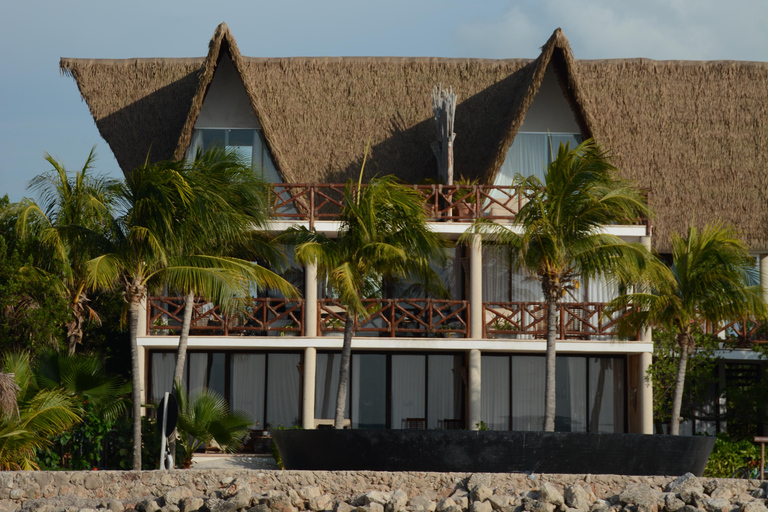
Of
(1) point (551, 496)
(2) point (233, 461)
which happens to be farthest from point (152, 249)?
(1) point (551, 496)

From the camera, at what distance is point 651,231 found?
20172 mm

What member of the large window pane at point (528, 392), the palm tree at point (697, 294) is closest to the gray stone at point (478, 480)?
the palm tree at point (697, 294)

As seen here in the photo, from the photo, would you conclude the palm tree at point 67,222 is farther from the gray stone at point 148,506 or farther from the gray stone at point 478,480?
the gray stone at point 478,480

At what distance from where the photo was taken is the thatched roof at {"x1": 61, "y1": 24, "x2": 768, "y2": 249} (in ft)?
68.7

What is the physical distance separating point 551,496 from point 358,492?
2426 millimetres

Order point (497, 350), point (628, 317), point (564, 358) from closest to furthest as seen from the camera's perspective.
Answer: point (628, 317)
point (497, 350)
point (564, 358)

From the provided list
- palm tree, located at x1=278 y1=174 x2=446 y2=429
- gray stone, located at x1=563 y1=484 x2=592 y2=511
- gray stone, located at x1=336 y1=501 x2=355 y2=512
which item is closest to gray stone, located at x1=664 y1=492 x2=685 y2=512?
gray stone, located at x1=563 y1=484 x2=592 y2=511

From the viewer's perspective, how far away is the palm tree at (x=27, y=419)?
47.1 ft

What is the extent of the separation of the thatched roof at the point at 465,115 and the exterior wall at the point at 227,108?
410 millimetres

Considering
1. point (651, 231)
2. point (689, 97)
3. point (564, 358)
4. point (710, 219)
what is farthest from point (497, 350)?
point (689, 97)

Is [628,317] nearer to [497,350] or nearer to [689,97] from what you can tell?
[497,350]

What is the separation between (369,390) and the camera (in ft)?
66.4

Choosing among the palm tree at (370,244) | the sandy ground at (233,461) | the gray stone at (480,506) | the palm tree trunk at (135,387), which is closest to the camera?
the gray stone at (480,506)

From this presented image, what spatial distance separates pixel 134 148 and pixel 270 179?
118 inches
